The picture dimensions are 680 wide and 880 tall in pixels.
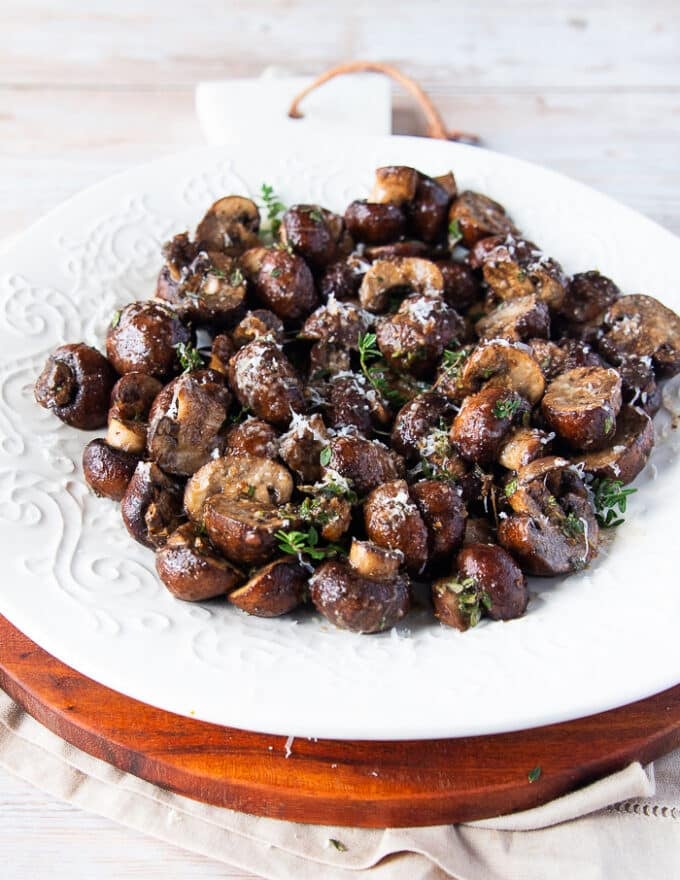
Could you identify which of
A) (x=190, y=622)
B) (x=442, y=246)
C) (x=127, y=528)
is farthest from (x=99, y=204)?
(x=190, y=622)

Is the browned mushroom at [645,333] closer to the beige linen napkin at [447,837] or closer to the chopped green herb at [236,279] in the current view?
the chopped green herb at [236,279]

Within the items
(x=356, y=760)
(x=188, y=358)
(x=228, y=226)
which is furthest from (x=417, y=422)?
(x=228, y=226)

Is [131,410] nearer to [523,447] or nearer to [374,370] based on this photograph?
[374,370]

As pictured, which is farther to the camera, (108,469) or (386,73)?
(386,73)

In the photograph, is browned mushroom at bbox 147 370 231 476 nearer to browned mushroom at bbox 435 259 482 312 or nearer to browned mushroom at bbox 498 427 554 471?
browned mushroom at bbox 498 427 554 471

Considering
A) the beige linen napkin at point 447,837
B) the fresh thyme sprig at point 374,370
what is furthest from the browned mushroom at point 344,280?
the beige linen napkin at point 447,837

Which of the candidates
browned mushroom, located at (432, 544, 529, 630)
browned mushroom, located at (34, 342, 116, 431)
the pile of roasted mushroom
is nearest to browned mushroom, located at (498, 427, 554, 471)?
the pile of roasted mushroom

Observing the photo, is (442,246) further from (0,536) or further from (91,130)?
(91,130)
